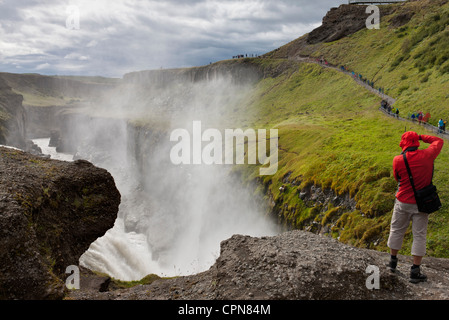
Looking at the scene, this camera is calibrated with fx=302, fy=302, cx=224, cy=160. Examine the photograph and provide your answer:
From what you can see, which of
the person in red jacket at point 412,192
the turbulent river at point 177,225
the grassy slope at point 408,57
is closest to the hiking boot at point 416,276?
the person in red jacket at point 412,192

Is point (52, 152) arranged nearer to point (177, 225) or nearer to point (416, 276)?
point (177, 225)

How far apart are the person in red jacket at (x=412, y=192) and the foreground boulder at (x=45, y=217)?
11.4 m

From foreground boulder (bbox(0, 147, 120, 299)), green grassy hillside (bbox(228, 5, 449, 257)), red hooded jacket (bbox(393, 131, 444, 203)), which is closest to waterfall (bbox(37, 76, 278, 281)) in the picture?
green grassy hillside (bbox(228, 5, 449, 257))

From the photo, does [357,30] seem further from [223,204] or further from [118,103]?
[118,103]

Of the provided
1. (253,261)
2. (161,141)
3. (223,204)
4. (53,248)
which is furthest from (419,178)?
(161,141)

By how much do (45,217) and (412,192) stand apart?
15.3m

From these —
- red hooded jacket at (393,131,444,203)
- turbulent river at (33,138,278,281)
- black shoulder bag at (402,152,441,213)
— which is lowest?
turbulent river at (33,138,278,281)

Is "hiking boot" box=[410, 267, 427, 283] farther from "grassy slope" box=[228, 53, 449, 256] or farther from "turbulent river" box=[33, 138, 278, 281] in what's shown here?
Answer: "turbulent river" box=[33, 138, 278, 281]

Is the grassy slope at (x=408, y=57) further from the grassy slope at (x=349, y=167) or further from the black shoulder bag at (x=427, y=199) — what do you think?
the black shoulder bag at (x=427, y=199)

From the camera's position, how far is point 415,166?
8789 mm

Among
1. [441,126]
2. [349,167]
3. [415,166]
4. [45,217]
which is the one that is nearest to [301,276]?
[415,166]

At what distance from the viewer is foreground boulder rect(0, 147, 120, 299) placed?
10266 mm

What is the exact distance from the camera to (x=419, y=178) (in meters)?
8.77

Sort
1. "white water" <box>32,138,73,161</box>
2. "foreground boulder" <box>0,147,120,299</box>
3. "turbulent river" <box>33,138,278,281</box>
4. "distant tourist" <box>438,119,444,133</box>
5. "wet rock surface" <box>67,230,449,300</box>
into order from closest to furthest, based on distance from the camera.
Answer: "wet rock surface" <box>67,230,449,300</box>, "foreground boulder" <box>0,147,120,299</box>, "distant tourist" <box>438,119,444,133</box>, "turbulent river" <box>33,138,278,281</box>, "white water" <box>32,138,73,161</box>
